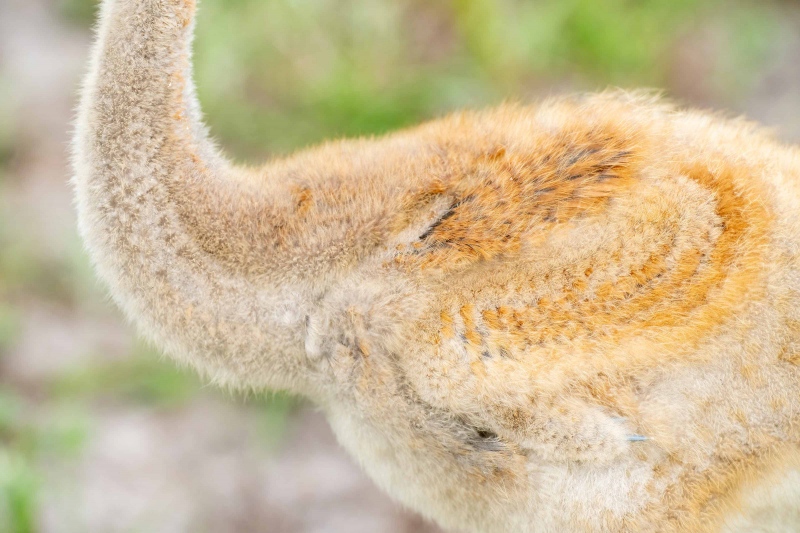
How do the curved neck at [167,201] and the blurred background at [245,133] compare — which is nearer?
the curved neck at [167,201]

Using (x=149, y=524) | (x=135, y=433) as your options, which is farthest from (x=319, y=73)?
(x=149, y=524)

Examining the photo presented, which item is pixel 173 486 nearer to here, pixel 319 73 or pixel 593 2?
pixel 319 73

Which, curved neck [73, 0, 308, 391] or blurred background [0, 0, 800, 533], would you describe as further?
blurred background [0, 0, 800, 533]

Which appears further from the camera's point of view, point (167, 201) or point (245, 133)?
point (245, 133)

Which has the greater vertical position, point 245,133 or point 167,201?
point 245,133
